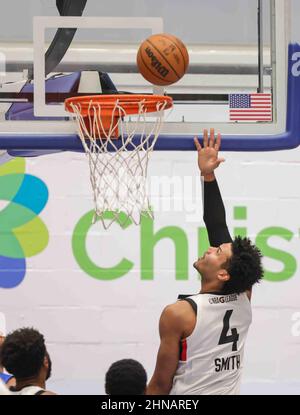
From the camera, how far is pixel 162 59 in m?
3.54

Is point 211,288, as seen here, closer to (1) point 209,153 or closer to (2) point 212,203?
(2) point 212,203

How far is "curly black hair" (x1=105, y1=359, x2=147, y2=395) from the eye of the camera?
3117mm

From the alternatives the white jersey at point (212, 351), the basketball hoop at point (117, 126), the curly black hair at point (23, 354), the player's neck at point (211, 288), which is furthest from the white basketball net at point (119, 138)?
the curly black hair at point (23, 354)

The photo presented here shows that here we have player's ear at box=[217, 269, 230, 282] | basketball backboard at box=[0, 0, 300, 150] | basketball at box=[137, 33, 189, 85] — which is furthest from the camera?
basketball backboard at box=[0, 0, 300, 150]

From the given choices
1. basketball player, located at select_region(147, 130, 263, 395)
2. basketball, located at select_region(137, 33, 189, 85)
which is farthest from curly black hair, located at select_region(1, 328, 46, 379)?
basketball, located at select_region(137, 33, 189, 85)

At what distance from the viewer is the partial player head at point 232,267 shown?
3.36 meters

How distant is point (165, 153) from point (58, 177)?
717 millimetres

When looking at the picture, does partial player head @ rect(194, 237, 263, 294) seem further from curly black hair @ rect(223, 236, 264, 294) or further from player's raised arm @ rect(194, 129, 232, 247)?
player's raised arm @ rect(194, 129, 232, 247)

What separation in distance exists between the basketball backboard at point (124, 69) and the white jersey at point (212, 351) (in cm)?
77

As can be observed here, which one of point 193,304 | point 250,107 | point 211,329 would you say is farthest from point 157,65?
point 211,329

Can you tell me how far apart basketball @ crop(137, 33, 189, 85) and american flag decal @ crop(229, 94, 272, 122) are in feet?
1.23

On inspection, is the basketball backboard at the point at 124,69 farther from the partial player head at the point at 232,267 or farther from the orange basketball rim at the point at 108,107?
the partial player head at the point at 232,267

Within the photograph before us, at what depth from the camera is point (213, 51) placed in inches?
173

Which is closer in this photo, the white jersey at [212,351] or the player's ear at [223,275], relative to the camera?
the white jersey at [212,351]
